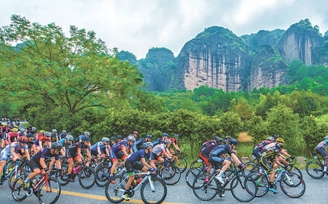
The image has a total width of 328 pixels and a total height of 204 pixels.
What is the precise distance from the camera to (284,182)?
586 centimetres

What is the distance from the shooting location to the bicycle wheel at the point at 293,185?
5.69 m

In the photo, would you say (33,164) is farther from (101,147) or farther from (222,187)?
(222,187)

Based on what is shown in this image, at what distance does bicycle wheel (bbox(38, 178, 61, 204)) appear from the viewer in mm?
5223

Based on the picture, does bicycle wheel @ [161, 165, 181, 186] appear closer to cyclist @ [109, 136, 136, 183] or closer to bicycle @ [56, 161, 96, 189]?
cyclist @ [109, 136, 136, 183]

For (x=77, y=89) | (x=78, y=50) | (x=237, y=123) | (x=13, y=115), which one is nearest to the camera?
(x=237, y=123)

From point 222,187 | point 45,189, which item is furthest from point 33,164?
point 222,187

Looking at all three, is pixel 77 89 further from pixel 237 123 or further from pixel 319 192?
pixel 319 192

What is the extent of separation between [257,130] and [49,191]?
1071 cm

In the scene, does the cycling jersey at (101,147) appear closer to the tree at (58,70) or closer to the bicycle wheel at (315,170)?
the tree at (58,70)

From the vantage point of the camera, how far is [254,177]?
19.5 ft

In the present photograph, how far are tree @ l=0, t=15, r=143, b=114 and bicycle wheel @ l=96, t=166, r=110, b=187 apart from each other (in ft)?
27.2

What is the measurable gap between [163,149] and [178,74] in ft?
440

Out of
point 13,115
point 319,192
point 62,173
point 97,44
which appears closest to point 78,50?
point 97,44

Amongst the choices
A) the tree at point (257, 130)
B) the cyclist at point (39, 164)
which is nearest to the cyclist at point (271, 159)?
the tree at point (257, 130)
